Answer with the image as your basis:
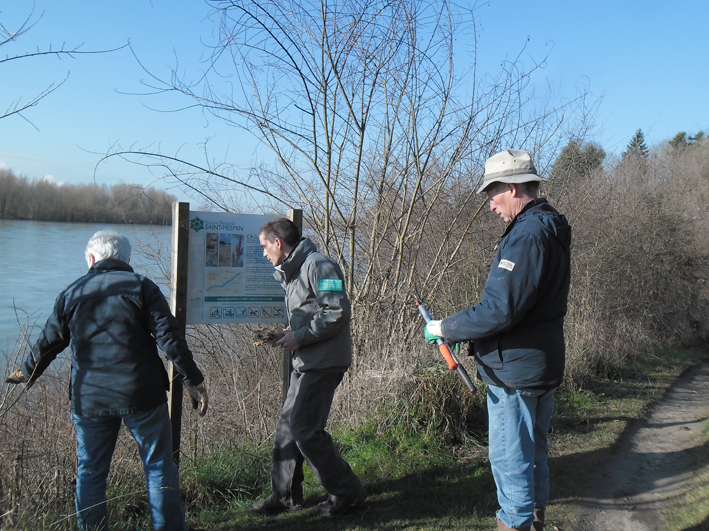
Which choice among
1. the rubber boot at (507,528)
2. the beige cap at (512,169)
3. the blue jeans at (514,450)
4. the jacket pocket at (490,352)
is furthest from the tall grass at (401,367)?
the beige cap at (512,169)

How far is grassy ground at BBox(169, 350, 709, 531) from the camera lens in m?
3.66

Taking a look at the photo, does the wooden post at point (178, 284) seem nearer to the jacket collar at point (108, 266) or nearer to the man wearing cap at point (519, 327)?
the jacket collar at point (108, 266)

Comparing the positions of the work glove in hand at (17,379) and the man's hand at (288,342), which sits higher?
the man's hand at (288,342)

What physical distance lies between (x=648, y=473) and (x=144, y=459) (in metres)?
4.15

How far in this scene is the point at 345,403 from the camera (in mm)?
5262

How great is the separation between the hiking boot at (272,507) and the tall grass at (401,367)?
0.84 feet

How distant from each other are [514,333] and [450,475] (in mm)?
2164

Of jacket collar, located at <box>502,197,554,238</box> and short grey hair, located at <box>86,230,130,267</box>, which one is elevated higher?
jacket collar, located at <box>502,197,554,238</box>

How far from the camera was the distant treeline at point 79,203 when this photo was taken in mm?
6203

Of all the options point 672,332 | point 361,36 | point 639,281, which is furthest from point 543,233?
point 672,332

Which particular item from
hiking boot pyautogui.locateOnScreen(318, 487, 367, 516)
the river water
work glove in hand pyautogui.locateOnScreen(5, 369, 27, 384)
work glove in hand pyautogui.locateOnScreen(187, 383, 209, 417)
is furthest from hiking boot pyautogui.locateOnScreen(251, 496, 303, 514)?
the river water

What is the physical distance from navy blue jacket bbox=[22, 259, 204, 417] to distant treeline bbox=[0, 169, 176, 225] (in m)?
2.55

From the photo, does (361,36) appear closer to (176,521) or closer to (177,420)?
(177,420)

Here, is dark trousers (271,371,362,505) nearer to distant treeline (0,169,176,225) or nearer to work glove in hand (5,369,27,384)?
work glove in hand (5,369,27,384)
